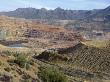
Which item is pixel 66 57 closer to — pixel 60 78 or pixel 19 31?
pixel 60 78

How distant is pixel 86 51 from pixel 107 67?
7082 millimetres

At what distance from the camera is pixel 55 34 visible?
117 meters

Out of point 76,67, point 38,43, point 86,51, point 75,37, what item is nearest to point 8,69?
point 76,67

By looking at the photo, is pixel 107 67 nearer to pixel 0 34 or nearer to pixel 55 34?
pixel 0 34

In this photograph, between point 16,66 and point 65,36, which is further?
point 65,36

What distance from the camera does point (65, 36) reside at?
369 ft

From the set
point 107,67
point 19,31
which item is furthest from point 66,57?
point 19,31

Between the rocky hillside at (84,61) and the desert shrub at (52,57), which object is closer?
the rocky hillside at (84,61)

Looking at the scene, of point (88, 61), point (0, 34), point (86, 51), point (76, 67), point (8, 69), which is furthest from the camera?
point (0, 34)

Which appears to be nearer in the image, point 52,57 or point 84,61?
point 84,61

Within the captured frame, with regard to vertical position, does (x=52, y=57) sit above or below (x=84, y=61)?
above

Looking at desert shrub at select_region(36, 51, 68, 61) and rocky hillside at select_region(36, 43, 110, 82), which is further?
desert shrub at select_region(36, 51, 68, 61)

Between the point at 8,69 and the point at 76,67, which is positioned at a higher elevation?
the point at 8,69

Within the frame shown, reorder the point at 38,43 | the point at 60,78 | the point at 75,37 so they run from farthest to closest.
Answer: the point at 75,37 → the point at 38,43 → the point at 60,78
